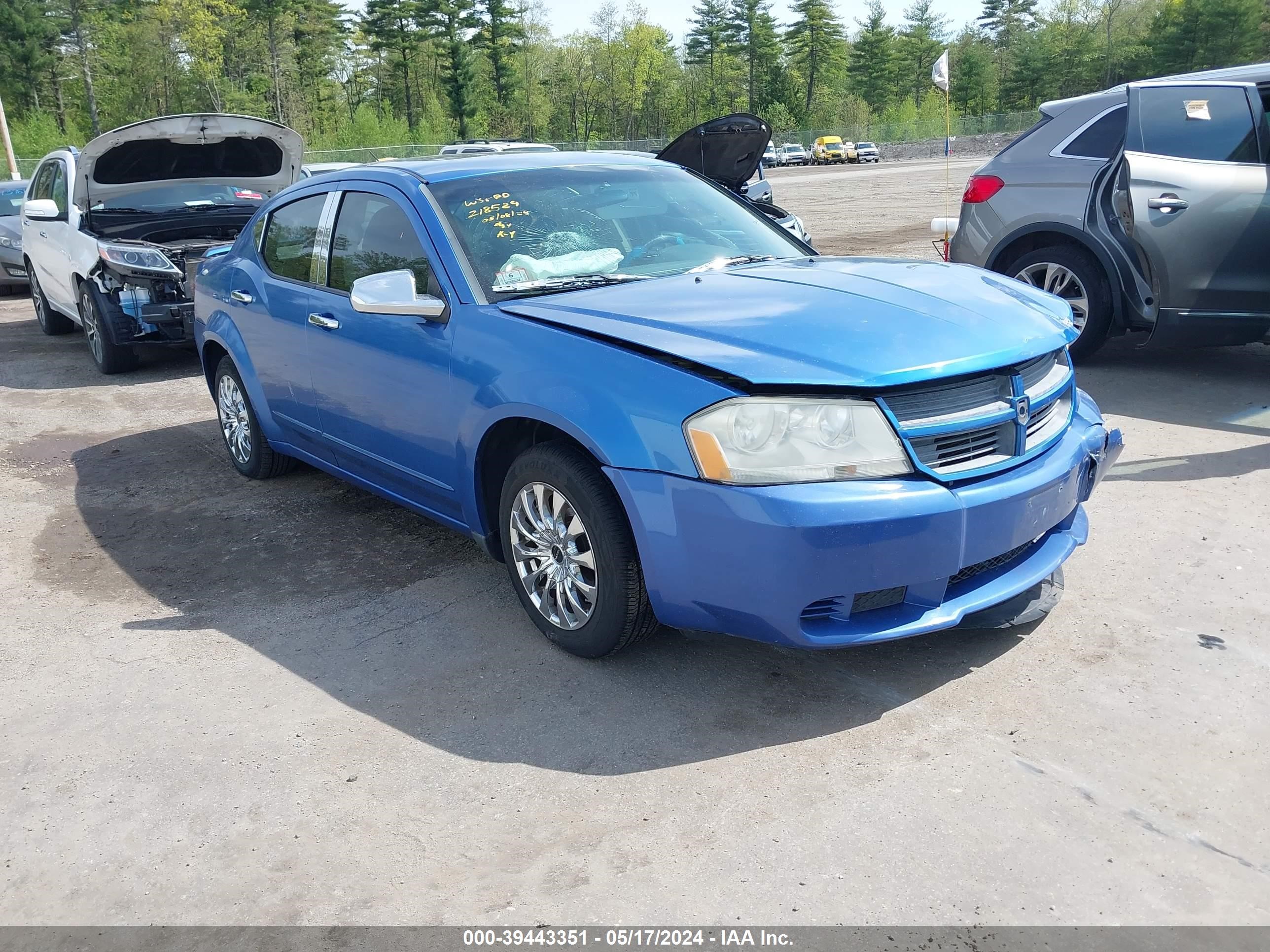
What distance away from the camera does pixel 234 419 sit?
6.14 m

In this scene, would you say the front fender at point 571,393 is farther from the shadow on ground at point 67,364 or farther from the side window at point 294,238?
the shadow on ground at point 67,364

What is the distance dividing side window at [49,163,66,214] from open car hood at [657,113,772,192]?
18.0 ft

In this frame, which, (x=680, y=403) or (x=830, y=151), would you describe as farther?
(x=830, y=151)

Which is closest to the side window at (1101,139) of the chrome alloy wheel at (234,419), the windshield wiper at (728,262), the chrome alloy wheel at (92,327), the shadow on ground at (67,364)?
the windshield wiper at (728,262)

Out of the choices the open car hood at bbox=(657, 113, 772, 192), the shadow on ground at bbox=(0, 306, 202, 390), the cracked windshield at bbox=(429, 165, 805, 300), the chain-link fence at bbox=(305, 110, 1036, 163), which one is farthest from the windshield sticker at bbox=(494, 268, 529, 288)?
the chain-link fence at bbox=(305, 110, 1036, 163)

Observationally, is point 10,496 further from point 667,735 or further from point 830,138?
point 830,138

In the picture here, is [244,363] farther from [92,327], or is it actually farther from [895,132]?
[895,132]

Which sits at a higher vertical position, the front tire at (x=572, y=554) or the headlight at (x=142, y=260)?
the headlight at (x=142, y=260)

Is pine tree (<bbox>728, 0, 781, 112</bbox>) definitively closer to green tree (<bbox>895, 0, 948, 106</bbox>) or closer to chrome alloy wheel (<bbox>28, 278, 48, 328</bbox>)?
green tree (<bbox>895, 0, 948, 106</bbox>)

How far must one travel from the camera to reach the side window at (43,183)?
34.3 ft

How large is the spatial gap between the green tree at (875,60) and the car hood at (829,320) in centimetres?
10867

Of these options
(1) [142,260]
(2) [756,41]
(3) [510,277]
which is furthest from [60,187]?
(2) [756,41]

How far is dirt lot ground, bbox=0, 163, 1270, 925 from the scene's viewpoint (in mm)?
2592

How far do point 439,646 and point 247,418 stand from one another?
2.56 meters
